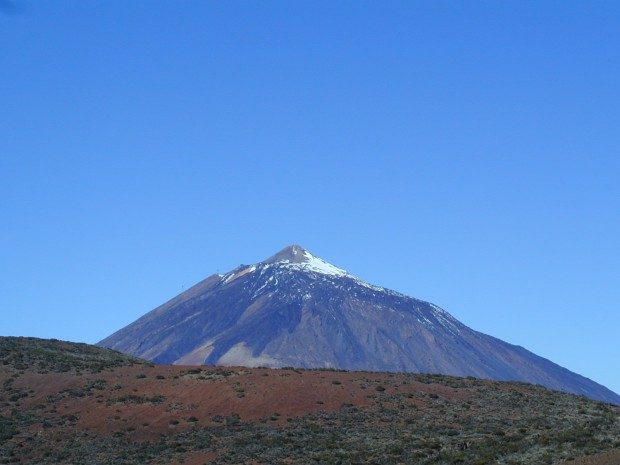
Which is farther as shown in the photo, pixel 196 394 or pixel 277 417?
pixel 196 394

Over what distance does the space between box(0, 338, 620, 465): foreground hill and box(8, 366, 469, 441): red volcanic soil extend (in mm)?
95

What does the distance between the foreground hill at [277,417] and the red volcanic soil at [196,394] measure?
95 millimetres

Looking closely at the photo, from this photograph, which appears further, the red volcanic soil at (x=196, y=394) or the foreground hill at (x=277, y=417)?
the red volcanic soil at (x=196, y=394)

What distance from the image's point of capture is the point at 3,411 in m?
65.7

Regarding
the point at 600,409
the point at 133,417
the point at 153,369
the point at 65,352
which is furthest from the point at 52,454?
the point at 600,409

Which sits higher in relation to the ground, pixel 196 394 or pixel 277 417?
pixel 196 394

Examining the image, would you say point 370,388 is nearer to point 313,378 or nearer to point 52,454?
point 313,378

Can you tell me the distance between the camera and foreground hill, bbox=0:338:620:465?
52.2 metres

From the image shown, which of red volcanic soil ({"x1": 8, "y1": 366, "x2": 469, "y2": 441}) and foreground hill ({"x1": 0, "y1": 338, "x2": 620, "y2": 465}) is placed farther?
red volcanic soil ({"x1": 8, "y1": 366, "x2": 469, "y2": 441})

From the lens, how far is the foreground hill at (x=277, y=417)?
52188 mm

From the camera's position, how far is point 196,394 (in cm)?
6662

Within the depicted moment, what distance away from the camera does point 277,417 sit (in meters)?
62.2

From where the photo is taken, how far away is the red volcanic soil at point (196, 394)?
2470 inches

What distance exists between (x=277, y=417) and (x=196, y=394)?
22.4 feet
